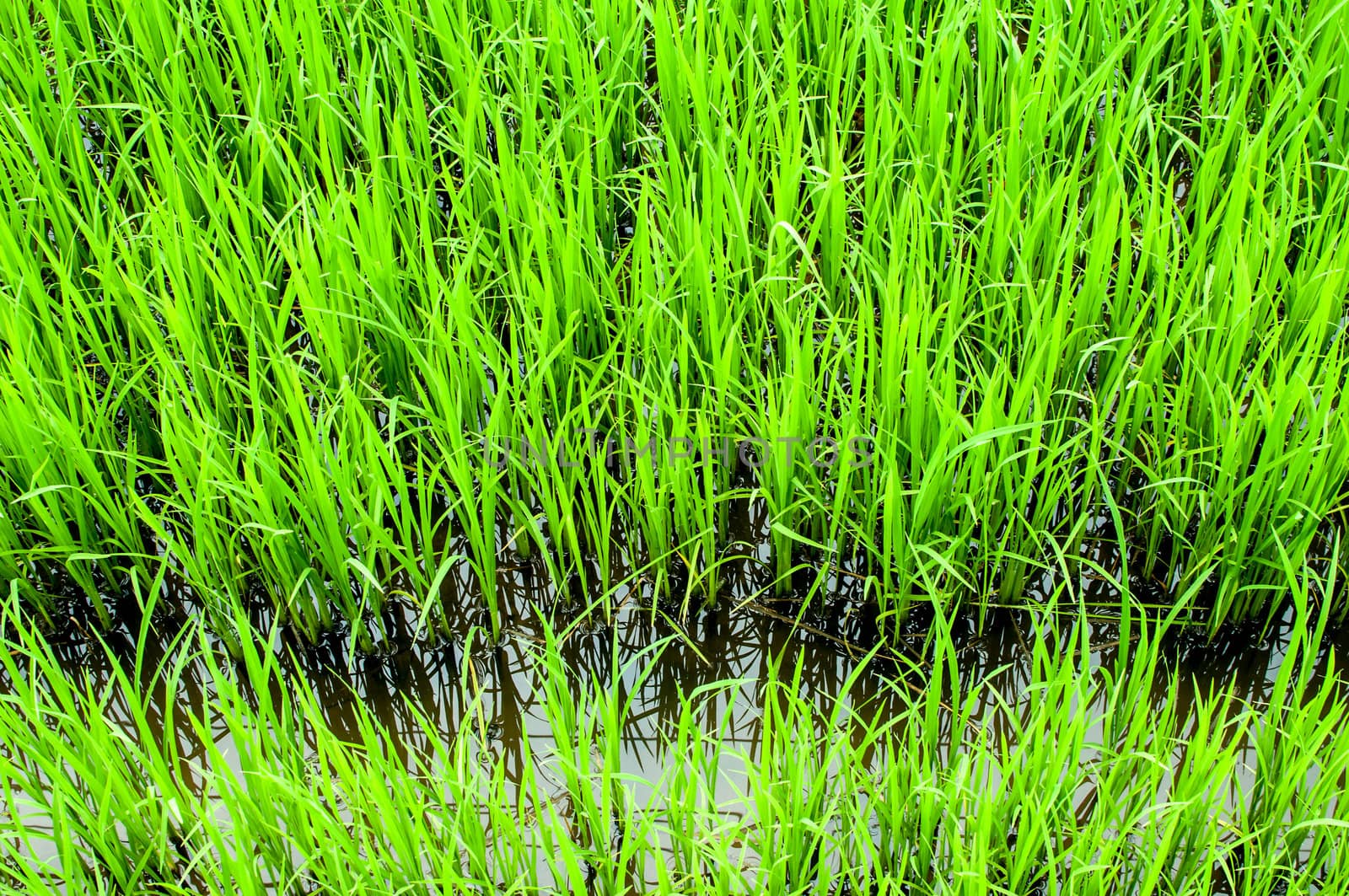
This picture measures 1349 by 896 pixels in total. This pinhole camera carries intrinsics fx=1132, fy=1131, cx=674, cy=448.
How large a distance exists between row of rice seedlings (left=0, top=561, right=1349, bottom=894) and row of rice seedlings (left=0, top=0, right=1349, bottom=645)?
23 cm

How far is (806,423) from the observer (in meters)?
1.56

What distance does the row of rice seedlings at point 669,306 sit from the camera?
152 centimetres

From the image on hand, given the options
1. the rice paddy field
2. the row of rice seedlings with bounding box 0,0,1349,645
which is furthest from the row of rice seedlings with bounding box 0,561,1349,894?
the row of rice seedlings with bounding box 0,0,1349,645

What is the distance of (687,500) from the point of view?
1.58 meters

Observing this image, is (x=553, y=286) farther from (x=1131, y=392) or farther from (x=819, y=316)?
(x=1131, y=392)

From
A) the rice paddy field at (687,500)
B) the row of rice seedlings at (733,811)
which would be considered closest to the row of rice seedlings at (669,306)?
the rice paddy field at (687,500)

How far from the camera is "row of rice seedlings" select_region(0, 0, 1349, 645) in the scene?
152 cm

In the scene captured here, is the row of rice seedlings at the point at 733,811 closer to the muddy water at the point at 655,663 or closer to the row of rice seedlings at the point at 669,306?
the muddy water at the point at 655,663

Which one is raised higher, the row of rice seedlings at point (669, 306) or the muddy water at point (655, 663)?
the row of rice seedlings at point (669, 306)

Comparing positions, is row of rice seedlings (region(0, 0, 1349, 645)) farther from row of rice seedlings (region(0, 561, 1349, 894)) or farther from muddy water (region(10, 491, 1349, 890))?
row of rice seedlings (region(0, 561, 1349, 894))

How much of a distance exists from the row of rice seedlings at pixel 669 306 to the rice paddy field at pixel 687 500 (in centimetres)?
1

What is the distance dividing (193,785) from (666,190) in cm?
→ 111

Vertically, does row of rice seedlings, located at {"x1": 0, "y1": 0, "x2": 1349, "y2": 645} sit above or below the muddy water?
above

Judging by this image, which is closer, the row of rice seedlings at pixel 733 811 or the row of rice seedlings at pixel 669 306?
the row of rice seedlings at pixel 733 811
